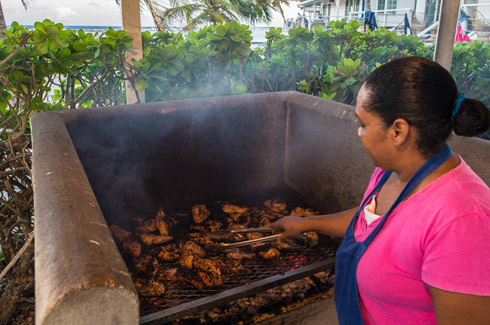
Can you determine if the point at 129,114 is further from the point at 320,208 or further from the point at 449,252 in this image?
the point at 449,252

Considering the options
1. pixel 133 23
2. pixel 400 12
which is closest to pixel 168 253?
pixel 133 23

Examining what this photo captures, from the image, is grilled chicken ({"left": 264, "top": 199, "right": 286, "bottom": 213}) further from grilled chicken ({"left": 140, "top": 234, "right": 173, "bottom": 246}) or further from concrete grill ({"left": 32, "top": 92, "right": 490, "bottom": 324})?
grilled chicken ({"left": 140, "top": 234, "right": 173, "bottom": 246})

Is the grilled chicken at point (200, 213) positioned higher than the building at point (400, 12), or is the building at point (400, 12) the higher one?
the building at point (400, 12)

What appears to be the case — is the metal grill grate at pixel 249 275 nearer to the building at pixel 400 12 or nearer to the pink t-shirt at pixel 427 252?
the pink t-shirt at pixel 427 252

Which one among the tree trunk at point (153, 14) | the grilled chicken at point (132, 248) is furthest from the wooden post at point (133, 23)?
the tree trunk at point (153, 14)

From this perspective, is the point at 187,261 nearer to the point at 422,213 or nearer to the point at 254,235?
the point at 254,235

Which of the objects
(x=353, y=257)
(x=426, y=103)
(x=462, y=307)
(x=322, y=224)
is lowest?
(x=322, y=224)

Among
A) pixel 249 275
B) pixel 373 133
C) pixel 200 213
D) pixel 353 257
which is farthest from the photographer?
pixel 200 213

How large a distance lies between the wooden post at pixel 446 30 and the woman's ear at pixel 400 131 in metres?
2.79

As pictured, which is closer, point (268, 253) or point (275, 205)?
point (268, 253)

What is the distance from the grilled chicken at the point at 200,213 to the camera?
3039 millimetres

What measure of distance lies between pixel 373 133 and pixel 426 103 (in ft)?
0.70

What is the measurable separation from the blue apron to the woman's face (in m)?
0.14

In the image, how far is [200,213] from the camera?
3.07m
